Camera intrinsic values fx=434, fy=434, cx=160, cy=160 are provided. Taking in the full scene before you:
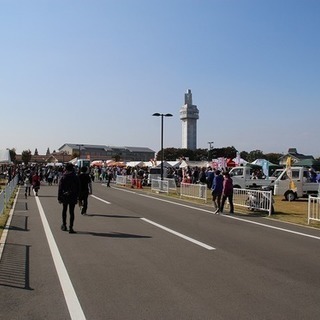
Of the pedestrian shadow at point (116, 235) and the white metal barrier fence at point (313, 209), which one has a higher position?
the white metal barrier fence at point (313, 209)

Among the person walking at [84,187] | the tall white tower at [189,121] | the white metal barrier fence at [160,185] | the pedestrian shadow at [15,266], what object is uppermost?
the tall white tower at [189,121]

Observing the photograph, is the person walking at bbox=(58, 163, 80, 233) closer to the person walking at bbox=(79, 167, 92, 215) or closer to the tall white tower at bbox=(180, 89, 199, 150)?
the person walking at bbox=(79, 167, 92, 215)

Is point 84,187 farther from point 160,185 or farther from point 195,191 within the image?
point 160,185

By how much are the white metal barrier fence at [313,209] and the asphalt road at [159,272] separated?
1.45 metres

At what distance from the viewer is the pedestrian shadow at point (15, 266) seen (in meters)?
6.54

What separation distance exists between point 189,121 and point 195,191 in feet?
468

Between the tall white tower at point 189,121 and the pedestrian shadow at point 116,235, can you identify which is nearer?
the pedestrian shadow at point 116,235

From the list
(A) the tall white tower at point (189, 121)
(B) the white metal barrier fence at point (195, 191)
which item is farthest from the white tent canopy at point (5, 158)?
(A) the tall white tower at point (189, 121)

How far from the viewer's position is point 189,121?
16562cm

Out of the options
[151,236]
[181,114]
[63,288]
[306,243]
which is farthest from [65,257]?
[181,114]

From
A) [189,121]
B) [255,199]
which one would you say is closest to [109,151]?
[189,121]

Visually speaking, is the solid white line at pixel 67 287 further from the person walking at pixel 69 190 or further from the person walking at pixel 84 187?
the person walking at pixel 84 187

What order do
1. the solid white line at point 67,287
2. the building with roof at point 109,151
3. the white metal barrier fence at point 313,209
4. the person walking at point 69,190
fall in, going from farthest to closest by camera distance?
the building with roof at point 109,151 → the white metal barrier fence at point 313,209 → the person walking at point 69,190 → the solid white line at point 67,287

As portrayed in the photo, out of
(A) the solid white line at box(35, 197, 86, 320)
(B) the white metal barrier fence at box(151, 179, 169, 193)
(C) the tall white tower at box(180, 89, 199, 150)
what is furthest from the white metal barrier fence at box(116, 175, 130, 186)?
(C) the tall white tower at box(180, 89, 199, 150)
